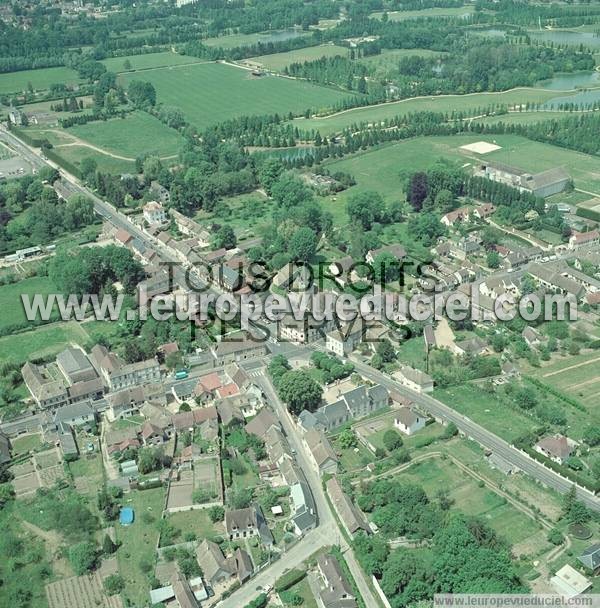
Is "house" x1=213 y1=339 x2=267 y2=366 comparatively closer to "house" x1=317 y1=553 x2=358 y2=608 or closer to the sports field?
"house" x1=317 y1=553 x2=358 y2=608

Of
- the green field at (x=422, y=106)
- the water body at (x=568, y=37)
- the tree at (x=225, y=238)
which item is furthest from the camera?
the water body at (x=568, y=37)

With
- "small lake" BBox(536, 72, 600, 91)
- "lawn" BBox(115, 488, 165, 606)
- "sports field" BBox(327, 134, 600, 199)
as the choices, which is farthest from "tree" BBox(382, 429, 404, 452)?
"small lake" BBox(536, 72, 600, 91)

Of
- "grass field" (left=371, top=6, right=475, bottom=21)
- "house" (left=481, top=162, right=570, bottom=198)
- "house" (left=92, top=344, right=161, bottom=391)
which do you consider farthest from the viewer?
"grass field" (left=371, top=6, right=475, bottom=21)

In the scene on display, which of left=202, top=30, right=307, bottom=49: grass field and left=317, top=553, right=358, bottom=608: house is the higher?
left=202, top=30, right=307, bottom=49: grass field

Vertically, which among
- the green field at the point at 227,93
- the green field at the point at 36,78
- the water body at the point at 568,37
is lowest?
the green field at the point at 227,93

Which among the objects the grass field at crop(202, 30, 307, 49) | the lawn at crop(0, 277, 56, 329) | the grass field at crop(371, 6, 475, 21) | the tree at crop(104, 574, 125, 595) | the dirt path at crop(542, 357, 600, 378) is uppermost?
the grass field at crop(371, 6, 475, 21)

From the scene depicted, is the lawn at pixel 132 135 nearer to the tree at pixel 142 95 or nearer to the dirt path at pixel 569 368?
the tree at pixel 142 95

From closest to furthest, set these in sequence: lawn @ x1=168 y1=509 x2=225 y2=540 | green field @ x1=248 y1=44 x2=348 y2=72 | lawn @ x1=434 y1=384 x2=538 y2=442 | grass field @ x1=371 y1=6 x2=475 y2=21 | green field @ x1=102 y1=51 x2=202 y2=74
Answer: lawn @ x1=168 y1=509 x2=225 y2=540, lawn @ x1=434 y1=384 x2=538 y2=442, green field @ x1=248 y1=44 x2=348 y2=72, green field @ x1=102 y1=51 x2=202 y2=74, grass field @ x1=371 y1=6 x2=475 y2=21

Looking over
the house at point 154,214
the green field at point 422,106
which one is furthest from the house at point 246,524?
the green field at point 422,106

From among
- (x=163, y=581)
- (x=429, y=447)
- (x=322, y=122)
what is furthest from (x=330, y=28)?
(x=163, y=581)
